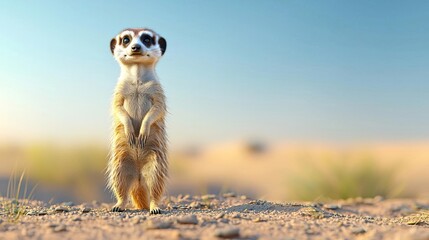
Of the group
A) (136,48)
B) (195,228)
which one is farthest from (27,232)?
(136,48)

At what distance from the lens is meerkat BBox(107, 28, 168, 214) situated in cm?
542

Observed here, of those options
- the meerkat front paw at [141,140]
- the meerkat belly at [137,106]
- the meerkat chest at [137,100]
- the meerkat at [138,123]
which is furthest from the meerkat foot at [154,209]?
the meerkat chest at [137,100]

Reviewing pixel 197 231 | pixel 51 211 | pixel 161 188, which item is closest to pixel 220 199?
pixel 161 188

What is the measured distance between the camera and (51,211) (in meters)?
5.53

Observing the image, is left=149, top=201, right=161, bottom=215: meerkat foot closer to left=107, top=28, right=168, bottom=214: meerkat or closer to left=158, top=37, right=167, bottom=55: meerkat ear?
left=107, top=28, right=168, bottom=214: meerkat

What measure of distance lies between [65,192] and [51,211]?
569cm

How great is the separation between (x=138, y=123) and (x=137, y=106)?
172 millimetres

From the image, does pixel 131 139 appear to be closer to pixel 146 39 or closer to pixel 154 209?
pixel 154 209

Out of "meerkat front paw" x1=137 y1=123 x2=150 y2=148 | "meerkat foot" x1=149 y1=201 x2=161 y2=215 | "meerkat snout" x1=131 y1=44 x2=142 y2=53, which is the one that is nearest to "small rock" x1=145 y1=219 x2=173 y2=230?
"meerkat foot" x1=149 y1=201 x2=161 y2=215

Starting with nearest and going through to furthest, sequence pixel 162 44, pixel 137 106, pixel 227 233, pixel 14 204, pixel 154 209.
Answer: pixel 227 233 < pixel 154 209 < pixel 137 106 < pixel 162 44 < pixel 14 204

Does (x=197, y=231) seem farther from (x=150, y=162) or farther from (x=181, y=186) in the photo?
(x=181, y=186)

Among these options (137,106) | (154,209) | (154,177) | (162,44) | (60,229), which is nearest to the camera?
(60,229)

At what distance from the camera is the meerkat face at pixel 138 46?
548cm

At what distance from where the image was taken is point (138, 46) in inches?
214
